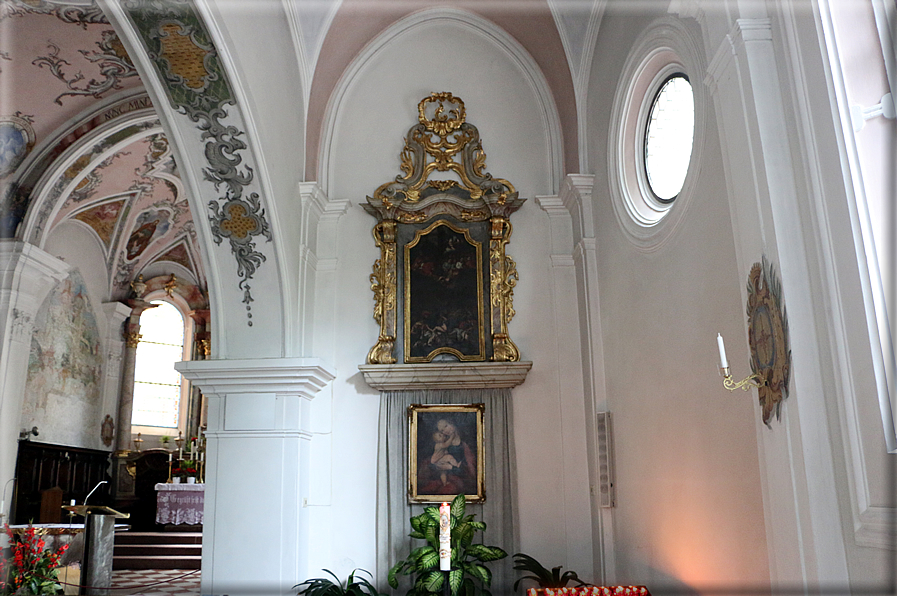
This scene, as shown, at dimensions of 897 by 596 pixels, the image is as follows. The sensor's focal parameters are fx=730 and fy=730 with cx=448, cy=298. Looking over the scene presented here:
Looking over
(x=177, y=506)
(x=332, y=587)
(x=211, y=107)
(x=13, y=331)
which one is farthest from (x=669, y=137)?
(x=177, y=506)

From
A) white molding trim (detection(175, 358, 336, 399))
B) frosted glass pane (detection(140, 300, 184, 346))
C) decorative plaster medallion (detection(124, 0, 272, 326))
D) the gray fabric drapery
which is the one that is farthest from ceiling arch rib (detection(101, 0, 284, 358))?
frosted glass pane (detection(140, 300, 184, 346))

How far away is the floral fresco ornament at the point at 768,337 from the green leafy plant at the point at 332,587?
4.73 m

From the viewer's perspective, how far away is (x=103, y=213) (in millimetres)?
12844

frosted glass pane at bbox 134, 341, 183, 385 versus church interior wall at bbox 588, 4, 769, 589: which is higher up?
frosted glass pane at bbox 134, 341, 183, 385

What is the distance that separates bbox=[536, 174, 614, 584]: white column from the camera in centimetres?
755

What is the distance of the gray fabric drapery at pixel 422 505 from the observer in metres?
7.73

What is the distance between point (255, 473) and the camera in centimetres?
730

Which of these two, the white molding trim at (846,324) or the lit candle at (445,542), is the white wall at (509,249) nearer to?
the lit candle at (445,542)

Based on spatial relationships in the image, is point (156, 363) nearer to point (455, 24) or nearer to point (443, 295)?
point (443, 295)

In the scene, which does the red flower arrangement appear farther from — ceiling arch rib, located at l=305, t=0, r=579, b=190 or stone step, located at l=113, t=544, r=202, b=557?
ceiling arch rib, located at l=305, t=0, r=579, b=190

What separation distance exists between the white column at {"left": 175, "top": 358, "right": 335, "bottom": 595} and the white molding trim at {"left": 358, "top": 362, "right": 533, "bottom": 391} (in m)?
0.75

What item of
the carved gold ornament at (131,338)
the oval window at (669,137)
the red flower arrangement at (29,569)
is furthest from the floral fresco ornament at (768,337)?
the carved gold ornament at (131,338)

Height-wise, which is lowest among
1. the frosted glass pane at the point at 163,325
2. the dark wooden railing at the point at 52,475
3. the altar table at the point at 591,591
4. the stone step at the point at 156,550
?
the stone step at the point at 156,550

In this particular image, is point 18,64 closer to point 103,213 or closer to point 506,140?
point 103,213
